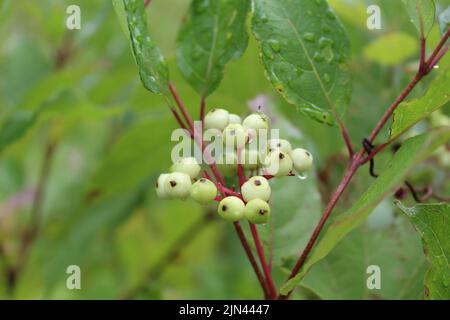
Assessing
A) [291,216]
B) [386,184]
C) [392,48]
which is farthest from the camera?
[392,48]

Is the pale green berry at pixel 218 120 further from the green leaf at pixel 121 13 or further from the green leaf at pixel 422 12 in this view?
the green leaf at pixel 422 12

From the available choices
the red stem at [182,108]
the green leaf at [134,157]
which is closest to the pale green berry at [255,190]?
the red stem at [182,108]

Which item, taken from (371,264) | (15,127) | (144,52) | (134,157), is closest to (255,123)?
(144,52)

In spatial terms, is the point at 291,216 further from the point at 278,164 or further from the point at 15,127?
the point at 15,127

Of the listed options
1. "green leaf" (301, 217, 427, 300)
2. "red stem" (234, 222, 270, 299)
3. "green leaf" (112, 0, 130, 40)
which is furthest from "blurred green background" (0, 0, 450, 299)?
"green leaf" (112, 0, 130, 40)

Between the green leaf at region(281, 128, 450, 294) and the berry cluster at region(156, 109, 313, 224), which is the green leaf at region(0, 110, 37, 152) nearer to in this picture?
the berry cluster at region(156, 109, 313, 224)
